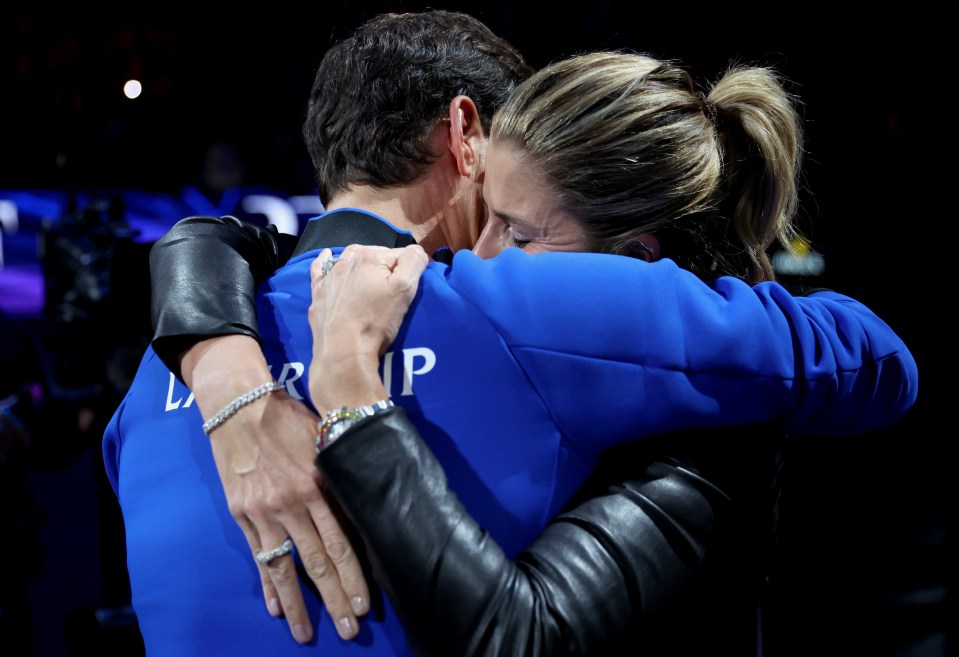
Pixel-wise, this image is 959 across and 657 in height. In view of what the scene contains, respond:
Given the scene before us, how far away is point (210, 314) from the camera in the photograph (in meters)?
1.09

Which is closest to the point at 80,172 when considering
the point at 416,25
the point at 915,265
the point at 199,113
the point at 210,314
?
the point at 199,113

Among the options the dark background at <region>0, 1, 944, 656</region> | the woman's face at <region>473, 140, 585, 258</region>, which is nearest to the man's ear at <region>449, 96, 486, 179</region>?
the woman's face at <region>473, 140, 585, 258</region>

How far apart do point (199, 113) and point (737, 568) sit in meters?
4.12

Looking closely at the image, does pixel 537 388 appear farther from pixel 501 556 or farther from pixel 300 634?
pixel 300 634

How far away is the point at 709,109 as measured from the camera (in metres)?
1.27

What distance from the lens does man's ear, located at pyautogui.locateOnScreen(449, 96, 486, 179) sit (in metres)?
1.41

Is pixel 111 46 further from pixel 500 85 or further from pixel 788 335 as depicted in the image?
pixel 788 335

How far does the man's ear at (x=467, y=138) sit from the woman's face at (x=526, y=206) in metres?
0.17

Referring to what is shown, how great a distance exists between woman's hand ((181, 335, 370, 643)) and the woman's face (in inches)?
15.7

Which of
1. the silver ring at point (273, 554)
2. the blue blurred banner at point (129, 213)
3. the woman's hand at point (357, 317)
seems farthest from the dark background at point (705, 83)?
the silver ring at point (273, 554)

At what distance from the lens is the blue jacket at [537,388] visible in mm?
926

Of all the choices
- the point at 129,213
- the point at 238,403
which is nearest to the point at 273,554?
the point at 238,403

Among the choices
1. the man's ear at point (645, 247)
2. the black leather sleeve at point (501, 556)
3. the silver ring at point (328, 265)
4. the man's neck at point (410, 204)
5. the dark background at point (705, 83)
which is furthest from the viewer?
the dark background at point (705, 83)

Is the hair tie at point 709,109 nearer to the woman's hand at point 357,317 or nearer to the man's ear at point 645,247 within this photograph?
the man's ear at point 645,247
